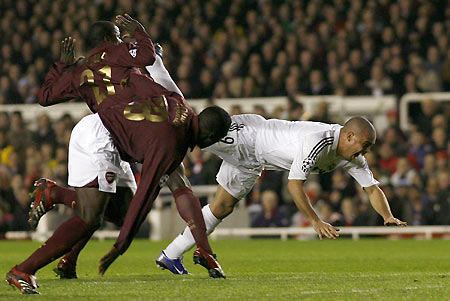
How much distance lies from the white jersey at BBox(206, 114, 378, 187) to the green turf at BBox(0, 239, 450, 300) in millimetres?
860

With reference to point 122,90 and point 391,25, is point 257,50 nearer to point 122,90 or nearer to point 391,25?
point 391,25

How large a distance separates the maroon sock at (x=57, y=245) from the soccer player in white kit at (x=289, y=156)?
54.8 inches

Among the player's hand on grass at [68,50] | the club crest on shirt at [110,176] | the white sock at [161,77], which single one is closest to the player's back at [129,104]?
the player's hand on grass at [68,50]

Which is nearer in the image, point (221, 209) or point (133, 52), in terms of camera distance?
point (133, 52)

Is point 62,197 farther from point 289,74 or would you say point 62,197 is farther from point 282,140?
point 289,74

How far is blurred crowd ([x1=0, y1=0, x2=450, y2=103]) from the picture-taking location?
54.9 ft

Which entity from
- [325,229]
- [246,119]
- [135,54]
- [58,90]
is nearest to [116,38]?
[135,54]

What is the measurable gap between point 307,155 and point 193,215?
953 mm

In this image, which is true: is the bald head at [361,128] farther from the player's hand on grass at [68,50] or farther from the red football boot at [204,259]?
the player's hand on grass at [68,50]

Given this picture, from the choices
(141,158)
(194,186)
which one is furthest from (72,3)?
(141,158)

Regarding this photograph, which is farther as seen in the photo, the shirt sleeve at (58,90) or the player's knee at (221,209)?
the player's knee at (221,209)

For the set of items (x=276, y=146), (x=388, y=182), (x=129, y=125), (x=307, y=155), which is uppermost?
(x=129, y=125)

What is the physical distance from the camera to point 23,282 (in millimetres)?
6258

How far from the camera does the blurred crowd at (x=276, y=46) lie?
16.7 meters
